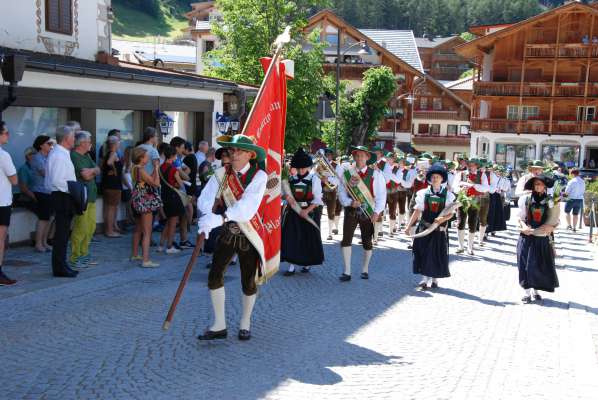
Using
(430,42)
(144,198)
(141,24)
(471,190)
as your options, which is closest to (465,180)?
(471,190)

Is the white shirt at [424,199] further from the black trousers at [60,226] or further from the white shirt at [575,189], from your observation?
the white shirt at [575,189]

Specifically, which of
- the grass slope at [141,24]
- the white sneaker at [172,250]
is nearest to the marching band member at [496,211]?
the white sneaker at [172,250]

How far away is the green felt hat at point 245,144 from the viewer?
21.8 feet

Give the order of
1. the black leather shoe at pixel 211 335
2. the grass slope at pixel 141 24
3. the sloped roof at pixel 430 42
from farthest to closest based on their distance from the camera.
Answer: the sloped roof at pixel 430 42
the grass slope at pixel 141 24
the black leather shoe at pixel 211 335

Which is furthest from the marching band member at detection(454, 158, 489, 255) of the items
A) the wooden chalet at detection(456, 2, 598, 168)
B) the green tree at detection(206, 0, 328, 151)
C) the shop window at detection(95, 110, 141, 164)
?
the wooden chalet at detection(456, 2, 598, 168)

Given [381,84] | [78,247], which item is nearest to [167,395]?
[78,247]

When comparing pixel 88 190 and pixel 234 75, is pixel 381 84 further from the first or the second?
pixel 88 190

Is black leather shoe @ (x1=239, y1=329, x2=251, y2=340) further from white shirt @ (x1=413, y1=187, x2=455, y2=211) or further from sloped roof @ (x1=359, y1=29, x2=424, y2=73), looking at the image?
sloped roof @ (x1=359, y1=29, x2=424, y2=73)

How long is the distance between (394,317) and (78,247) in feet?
15.7

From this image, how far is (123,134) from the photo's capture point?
15297 mm

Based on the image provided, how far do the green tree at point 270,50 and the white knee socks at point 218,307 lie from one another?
1681 cm

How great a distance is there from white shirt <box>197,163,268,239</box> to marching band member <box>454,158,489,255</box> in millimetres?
8306

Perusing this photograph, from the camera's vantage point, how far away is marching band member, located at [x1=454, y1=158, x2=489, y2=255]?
1448 cm

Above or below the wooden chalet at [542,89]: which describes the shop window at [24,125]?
below
